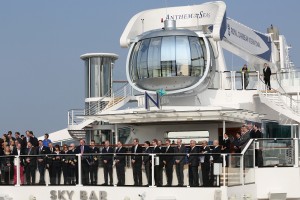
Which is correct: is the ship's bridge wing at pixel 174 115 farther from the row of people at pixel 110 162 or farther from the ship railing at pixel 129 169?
the ship railing at pixel 129 169

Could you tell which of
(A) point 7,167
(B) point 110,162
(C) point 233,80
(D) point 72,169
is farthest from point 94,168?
(C) point 233,80

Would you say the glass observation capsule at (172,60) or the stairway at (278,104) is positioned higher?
the glass observation capsule at (172,60)

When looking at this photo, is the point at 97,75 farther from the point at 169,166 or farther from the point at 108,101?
the point at 169,166

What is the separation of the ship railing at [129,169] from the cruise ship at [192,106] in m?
0.05

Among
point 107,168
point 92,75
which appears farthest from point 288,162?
point 92,75

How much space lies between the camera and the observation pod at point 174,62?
33.6m

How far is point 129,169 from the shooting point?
25.3 m

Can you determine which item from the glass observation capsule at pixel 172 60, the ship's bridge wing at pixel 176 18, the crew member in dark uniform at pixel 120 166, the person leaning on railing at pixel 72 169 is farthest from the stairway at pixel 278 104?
the person leaning on railing at pixel 72 169

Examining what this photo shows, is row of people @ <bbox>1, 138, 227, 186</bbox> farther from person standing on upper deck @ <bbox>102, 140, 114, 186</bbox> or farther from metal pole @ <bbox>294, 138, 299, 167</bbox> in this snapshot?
metal pole @ <bbox>294, 138, 299, 167</bbox>

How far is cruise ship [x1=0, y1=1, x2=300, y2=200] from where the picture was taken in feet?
83.0

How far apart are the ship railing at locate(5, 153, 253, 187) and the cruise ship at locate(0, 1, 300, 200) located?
48 mm

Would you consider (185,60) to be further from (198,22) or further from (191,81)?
(198,22)

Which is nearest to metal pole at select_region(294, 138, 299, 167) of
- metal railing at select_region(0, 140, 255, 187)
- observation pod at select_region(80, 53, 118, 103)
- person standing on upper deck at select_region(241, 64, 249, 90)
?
metal railing at select_region(0, 140, 255, 187)

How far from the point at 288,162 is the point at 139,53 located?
9484 mm
